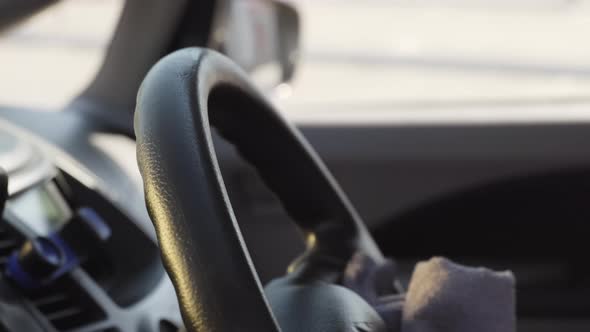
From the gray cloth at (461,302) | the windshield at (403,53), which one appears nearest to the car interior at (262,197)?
the gray cloth at (461,302)

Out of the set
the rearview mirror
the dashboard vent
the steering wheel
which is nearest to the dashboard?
the dashboard vent

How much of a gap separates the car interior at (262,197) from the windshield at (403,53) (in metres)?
0.15

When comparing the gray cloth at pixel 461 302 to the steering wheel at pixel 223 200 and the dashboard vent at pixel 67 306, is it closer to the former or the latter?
the steering wheel at pixel 223 200

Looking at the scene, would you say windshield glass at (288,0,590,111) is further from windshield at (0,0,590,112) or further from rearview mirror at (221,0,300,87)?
rearview mirror at (221,0,300,87)

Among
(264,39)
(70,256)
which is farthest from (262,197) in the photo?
(70,256)

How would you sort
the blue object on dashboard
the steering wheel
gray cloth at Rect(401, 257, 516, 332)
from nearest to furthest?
the steering wheel
gray cloth at Rect(401, 257, 516, 332)
the blue object on dashboard

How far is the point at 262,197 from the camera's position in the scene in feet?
5.76

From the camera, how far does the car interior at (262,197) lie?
0.54 meters

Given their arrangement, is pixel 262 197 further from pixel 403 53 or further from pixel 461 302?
pixel 403 53

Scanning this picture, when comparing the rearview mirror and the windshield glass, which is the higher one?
the rearview mirror

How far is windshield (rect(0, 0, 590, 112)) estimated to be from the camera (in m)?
2.81

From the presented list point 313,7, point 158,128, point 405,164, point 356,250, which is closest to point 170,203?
point 158,128

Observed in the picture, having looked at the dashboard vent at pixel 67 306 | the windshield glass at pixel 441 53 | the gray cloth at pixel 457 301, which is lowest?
the windshield glass at pixel 441 53

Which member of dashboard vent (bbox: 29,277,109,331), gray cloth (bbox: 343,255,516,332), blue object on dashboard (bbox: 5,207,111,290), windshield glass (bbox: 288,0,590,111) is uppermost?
gray cloth (bbox: 343,255,516,332)
